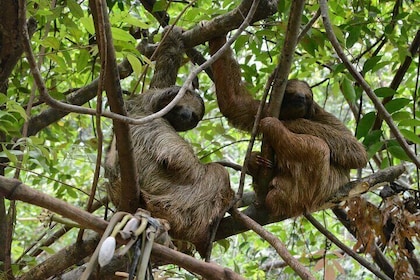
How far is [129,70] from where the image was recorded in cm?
587

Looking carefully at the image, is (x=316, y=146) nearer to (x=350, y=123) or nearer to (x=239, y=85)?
(x=239, y=85)

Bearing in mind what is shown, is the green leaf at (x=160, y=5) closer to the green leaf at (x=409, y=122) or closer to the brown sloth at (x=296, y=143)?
the brown sloth at (x=296, y=143)

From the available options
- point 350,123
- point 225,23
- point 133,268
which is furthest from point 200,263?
point 350,123

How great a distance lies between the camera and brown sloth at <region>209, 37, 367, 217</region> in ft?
15.9

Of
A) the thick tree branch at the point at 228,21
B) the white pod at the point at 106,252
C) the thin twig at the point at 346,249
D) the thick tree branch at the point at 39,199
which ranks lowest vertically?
the white pod at the point at 106,252

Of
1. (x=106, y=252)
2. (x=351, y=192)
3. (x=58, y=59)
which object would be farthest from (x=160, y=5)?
(x=106, y=252)

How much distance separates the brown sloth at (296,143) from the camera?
15.9 feet

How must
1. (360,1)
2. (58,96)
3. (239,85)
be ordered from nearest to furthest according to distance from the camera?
(58,96)
(239,85)
(360,1)

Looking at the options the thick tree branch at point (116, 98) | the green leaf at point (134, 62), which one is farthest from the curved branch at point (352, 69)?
the thick tree branch at point (116, 98)

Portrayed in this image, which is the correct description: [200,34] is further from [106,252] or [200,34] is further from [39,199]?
[106,252]

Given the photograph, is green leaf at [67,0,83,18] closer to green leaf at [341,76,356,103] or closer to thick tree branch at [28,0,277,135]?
thick tree branch at [28,0,277,135]

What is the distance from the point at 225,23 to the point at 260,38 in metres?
0.45

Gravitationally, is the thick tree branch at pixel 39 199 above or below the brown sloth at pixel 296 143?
below

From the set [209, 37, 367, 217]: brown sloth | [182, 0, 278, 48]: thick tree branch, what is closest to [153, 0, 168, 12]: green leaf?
[182, 0, 278, 48]: thick tree branch
